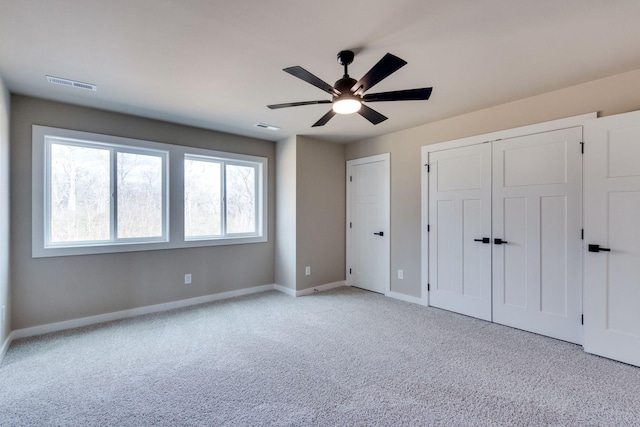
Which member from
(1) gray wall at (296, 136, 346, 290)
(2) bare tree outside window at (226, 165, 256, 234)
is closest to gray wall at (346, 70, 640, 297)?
(1) gray wall at (296, 136, 346, 290)

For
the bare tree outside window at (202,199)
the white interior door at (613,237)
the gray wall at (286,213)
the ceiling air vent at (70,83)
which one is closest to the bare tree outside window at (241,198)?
the bare tree outside window at (202,199)

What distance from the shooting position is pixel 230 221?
4.60 meters

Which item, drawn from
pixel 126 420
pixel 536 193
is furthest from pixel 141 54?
pixel 536 193

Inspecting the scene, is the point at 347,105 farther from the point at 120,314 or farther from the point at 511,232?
the point at 120,314

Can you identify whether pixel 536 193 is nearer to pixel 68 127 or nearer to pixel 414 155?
pixel 414 155

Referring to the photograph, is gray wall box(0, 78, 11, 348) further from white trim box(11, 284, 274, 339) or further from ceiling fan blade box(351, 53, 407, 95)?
ceiling fan blade box(351, 53, 407, 95)

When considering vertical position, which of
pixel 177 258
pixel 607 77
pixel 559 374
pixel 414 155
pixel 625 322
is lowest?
pixel 559 374

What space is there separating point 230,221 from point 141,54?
2.69 m

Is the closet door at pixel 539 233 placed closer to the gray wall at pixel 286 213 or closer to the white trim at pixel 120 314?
the gray wall at pixel 286 213

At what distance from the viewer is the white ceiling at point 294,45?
5.83 ft

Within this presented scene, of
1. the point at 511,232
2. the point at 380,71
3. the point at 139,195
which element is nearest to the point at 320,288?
the point at 511,232

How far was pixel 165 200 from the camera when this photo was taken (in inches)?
155

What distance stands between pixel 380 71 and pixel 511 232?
2465 mm

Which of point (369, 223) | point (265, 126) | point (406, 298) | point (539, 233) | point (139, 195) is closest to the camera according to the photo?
point (539, 233)
